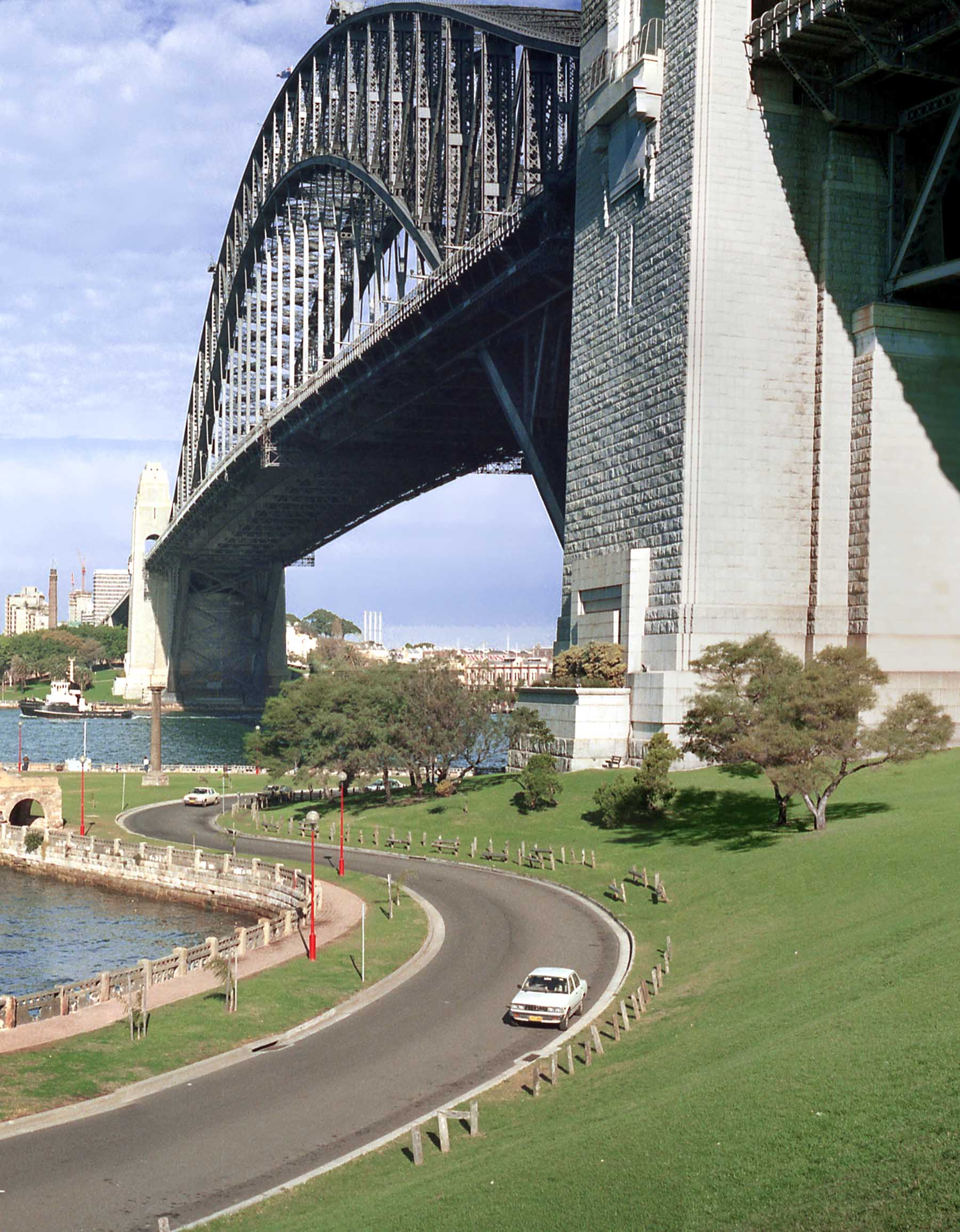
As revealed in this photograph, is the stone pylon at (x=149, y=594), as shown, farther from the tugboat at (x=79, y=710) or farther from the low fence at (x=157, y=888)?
the low fence at (x=157, y=888)

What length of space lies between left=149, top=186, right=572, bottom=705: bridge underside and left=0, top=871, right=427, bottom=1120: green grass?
45.1 metres

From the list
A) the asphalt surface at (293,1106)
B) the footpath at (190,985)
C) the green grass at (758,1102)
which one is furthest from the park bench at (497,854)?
the green grass at (758,1102)

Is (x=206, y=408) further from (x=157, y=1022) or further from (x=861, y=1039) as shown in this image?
(x=861, y=1039)

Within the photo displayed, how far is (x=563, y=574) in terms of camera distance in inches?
2554

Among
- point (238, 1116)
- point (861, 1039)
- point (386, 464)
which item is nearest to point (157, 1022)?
point (238, 1116)

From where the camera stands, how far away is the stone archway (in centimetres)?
6731

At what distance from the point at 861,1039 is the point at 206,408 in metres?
148

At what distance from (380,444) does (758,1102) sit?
9982 centimetres

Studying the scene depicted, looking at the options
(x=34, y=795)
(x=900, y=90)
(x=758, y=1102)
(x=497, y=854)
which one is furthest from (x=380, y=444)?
(x=758, y=1102)

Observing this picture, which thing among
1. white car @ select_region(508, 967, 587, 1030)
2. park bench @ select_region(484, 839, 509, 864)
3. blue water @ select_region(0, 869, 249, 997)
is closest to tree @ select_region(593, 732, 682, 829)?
park bench @ select_region(484, 839, 509, 864)

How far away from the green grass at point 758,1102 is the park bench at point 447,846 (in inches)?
672

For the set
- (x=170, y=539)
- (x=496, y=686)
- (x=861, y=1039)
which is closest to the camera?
(x=861, y=1039)

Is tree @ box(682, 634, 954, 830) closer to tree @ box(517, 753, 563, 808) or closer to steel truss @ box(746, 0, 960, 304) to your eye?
tree @ box(517, 753, 563, 808)

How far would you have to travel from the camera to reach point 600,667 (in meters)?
56.6
